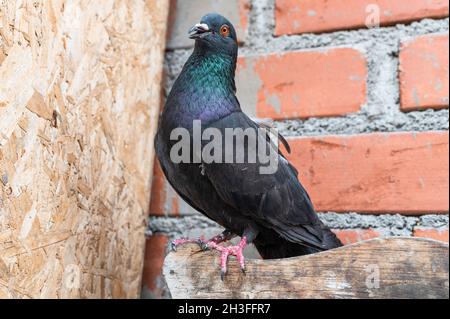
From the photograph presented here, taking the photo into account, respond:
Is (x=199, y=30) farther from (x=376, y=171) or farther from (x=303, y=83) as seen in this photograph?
(x=376, y=171)

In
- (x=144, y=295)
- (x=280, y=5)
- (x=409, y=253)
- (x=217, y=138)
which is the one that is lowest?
(x=144, y=295)

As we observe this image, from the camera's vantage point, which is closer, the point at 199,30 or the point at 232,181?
the point at 232,181

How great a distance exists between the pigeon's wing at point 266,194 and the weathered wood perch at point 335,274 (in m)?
0.13

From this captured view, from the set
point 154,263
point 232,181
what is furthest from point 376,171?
point 154,263

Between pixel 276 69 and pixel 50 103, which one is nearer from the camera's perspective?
pixel 50 103

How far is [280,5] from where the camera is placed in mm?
1117

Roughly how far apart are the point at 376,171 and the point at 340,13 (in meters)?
0.30

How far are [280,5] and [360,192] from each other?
0.39 metres

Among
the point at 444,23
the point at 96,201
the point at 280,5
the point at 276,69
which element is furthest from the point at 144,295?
the point at 444,23

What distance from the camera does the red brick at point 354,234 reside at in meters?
0.99

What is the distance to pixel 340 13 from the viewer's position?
108 centimetres

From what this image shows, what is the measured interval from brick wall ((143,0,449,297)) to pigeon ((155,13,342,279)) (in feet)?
0.45
